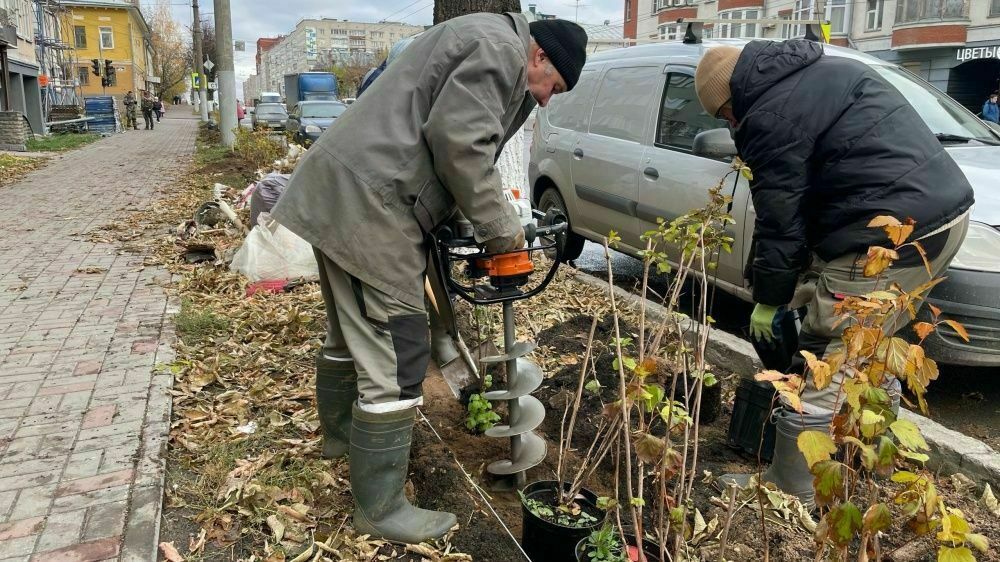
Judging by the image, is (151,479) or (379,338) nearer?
(379,338)

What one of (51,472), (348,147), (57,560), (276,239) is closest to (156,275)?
(276,239)

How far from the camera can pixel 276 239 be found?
6172 millimetres

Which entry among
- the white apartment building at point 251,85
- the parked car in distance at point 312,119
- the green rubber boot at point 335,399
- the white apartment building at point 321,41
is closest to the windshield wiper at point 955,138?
the green rubber boot at point 335,399

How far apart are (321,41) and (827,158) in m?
124

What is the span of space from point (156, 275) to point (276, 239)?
3.94 feet

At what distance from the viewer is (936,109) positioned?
5.15 metres

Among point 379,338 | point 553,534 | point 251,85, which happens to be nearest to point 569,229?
point 379,338

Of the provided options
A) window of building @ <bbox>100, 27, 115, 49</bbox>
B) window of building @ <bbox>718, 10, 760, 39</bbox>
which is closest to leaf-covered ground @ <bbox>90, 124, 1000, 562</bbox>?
window of building @ <bbox>718, 10, 760, 39</bbox>

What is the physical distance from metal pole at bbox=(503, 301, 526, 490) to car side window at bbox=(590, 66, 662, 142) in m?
3.43

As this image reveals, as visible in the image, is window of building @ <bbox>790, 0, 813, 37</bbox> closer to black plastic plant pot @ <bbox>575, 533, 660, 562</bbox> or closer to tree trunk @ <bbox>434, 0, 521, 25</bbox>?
tree trunk @ <bbox>434, 0, 521, 25</bbox>

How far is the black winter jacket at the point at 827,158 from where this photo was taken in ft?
8.93

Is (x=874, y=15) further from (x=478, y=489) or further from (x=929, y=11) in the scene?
(x=478, y=489)

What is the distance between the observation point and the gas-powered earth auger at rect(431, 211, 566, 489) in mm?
2689

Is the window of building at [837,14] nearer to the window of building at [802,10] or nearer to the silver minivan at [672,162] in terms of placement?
the window of building at [802,10]
